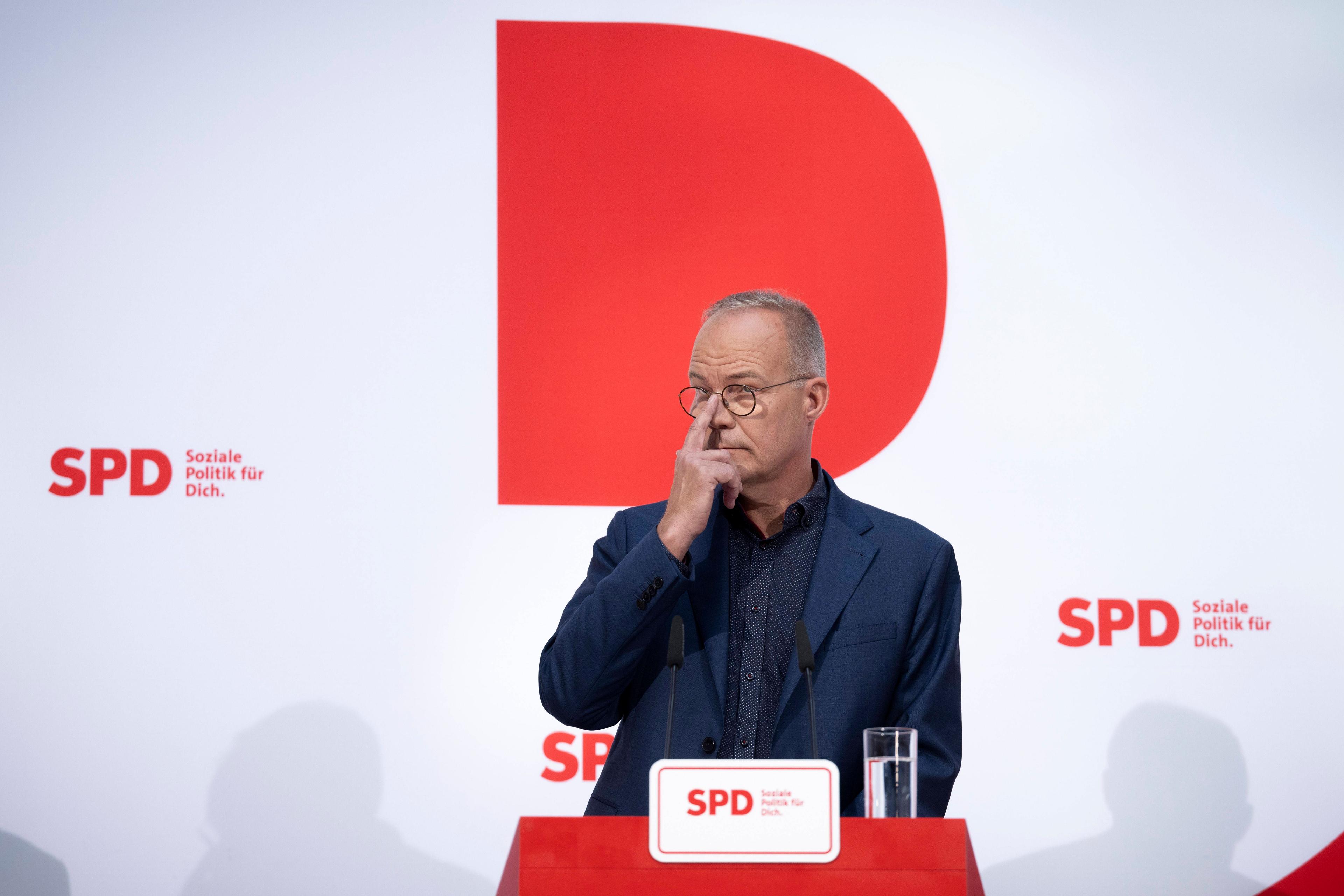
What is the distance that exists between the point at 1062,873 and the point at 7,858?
2.79 m

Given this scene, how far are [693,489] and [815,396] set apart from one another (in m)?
0.46

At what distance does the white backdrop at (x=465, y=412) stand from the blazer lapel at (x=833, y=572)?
1096 mm

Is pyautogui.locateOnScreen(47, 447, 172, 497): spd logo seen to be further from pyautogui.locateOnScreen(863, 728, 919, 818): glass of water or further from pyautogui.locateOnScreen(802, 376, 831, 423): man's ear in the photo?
pyautogui.locateOnScreen(863, 728, 919, 818): glass of water

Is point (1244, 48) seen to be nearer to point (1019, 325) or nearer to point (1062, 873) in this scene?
point (1019, 325)

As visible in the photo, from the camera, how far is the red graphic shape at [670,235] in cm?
343

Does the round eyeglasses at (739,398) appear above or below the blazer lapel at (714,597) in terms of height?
above

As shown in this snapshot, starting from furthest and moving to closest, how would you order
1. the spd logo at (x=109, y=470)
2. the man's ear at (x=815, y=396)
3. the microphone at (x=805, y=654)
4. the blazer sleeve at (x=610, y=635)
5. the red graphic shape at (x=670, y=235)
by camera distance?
the red graphic shape at (x=670, y=235), the spd logo at (x=109, y=470), the man's ear at (x=815, y=396), the blazer sleeve at (x=610, y=635), the microphone at (x=805, y=654)

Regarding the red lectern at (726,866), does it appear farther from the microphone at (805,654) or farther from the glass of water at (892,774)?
the microphone at (805,654)

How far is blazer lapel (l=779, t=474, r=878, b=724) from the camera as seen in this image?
7.14 feet

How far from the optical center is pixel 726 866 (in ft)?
4.44

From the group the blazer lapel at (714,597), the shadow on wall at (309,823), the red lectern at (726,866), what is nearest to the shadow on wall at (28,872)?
the shadow on wall at (309,823)

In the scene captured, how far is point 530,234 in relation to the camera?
349cm

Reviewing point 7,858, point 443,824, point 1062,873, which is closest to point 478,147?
point 443,824

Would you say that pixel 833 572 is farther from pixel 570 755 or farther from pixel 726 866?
pixel 570 755
